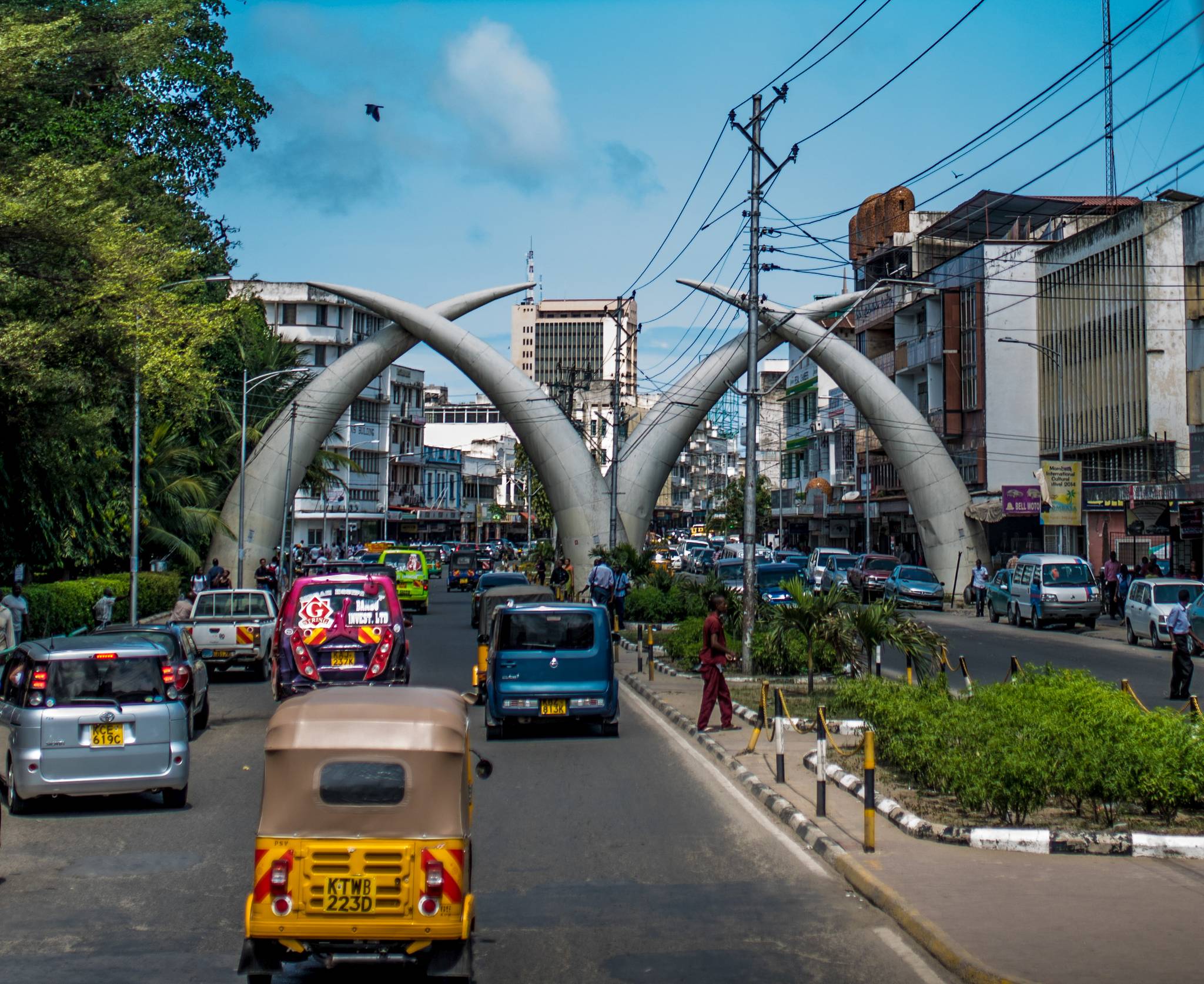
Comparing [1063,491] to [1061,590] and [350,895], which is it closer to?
[1061,590]

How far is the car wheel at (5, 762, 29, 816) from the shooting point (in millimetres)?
12320

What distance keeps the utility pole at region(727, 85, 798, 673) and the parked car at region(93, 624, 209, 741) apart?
919cm

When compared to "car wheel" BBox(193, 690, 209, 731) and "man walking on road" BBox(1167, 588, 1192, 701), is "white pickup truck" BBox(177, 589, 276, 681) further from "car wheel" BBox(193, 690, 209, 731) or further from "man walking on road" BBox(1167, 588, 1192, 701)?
"man walking on road" BBox(1167, 588, 1192, 701)

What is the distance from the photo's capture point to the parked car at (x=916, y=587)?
4509 centimetres

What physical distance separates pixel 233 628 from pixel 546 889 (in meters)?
17.0

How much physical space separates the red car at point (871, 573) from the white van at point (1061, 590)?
24.2 feet

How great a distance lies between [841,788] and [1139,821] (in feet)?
9.53


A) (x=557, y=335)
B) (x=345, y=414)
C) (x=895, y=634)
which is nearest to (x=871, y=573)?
(x=895, y=634)

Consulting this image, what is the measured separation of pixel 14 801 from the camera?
41.0ft

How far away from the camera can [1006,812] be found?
10.7 m

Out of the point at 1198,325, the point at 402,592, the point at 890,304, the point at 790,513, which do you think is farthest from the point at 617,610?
the point at 790,513

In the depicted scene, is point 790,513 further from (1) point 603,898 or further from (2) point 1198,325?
(1) point 603,898

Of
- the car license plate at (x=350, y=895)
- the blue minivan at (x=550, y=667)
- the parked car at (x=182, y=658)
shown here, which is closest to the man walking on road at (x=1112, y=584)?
the blue minivan at (x=550, y=667)

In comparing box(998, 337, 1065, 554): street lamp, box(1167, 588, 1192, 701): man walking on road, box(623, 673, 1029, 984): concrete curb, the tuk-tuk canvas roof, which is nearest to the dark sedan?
box(1167, 588, 1192, 701): man walking on road
